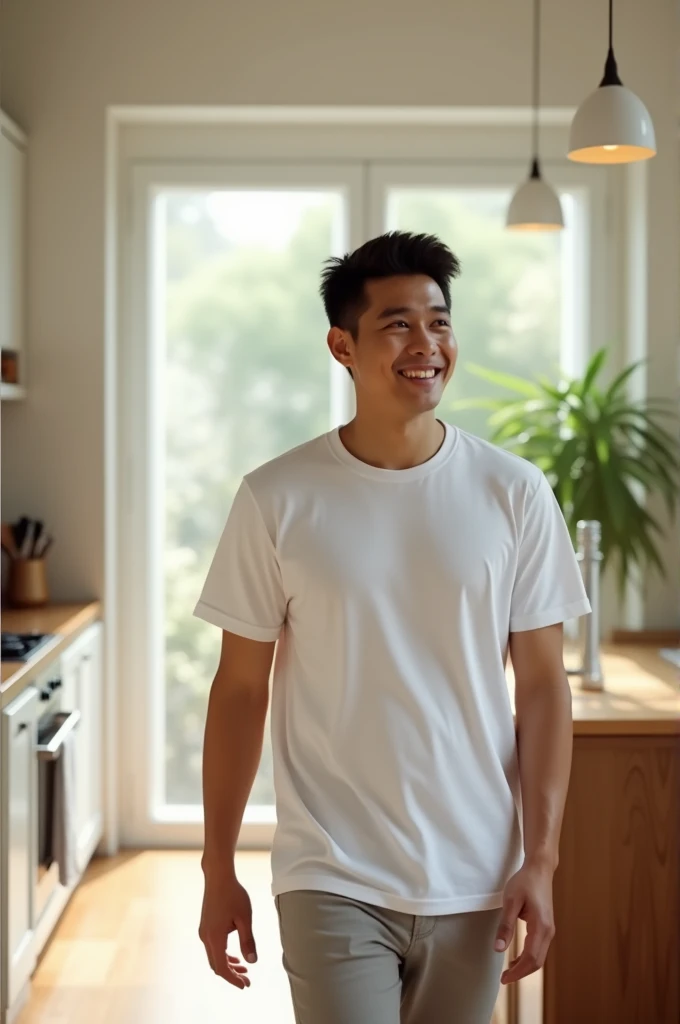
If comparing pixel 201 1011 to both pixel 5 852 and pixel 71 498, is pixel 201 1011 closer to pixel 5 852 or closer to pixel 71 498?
pixel 5 852

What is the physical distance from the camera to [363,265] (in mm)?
1844

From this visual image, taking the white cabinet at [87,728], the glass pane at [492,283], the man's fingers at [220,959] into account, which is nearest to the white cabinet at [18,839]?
the white cabinet at [87,728]

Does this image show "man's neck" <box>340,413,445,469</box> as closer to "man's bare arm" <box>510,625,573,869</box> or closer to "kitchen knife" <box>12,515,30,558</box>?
"man's bare arm" <box>510,625,573,869</box>

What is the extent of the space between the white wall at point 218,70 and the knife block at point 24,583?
1.10 feet

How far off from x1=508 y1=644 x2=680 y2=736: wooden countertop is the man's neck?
3.29 ft

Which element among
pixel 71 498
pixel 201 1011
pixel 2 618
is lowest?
pixel 201 1011

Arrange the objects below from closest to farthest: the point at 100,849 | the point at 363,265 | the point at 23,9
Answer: the point at 363,265, the point at 23,9, the point at 100,849

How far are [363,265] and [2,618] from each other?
256 cm

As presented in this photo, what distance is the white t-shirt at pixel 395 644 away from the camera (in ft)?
5.53

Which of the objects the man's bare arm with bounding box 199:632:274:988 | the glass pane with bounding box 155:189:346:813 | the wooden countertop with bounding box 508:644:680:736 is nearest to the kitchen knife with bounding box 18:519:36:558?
the glass pane with bounding box 155:189:346:813

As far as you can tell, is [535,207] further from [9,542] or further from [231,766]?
[231,766]

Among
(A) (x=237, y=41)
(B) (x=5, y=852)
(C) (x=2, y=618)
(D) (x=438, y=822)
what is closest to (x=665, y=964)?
(D) (x=438, y=822)

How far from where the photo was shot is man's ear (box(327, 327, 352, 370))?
6.19 feet

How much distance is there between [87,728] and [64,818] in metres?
0.75
